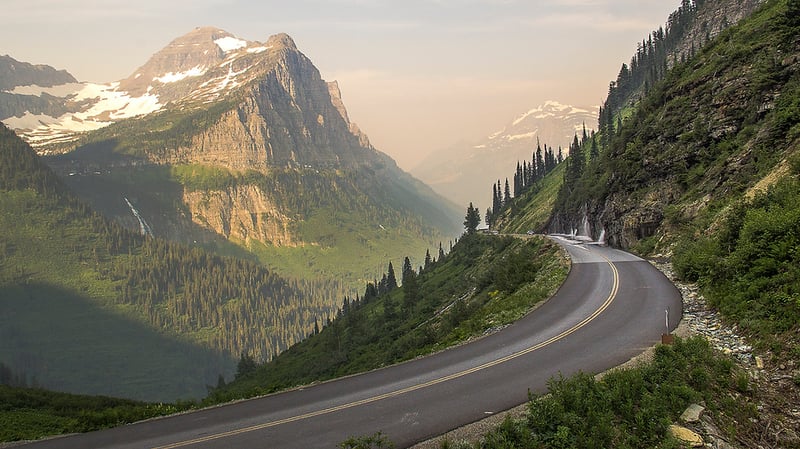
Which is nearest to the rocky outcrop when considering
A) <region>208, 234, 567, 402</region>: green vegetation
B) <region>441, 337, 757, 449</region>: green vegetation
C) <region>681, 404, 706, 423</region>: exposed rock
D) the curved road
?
<region>208, 234, 567, 402</region>: green vegetation

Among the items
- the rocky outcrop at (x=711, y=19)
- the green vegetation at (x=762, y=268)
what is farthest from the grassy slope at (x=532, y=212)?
the green vegetation at (x=762, y=268)

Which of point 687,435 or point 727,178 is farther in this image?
point 727,178

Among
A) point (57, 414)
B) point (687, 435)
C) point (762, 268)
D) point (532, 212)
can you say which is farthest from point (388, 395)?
point (532, 212)

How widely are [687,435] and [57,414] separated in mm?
35291

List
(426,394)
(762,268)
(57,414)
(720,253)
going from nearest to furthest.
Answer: (426,394), (762,268), (720,253), (57,414)

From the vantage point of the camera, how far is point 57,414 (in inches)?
1118

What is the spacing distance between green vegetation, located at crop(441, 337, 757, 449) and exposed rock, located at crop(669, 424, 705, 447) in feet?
0.75

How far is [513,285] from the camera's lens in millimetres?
36250

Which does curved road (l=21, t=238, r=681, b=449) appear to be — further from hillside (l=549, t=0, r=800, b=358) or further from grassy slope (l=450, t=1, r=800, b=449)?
hillside (l=549, t=0, r=800, b=358)

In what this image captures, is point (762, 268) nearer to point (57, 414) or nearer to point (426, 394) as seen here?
point (426, 394)

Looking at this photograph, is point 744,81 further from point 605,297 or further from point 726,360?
point 726,360

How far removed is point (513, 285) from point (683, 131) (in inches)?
1006

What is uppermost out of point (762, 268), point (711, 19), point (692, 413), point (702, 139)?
point (711, 19)

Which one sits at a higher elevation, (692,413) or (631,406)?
(631,406)
